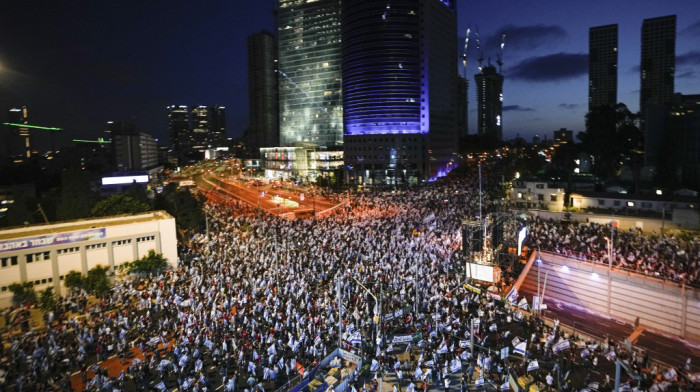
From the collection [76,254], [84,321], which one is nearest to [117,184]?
[76,254]

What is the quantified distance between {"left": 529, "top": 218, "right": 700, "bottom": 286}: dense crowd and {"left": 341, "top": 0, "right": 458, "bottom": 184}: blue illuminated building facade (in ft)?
193

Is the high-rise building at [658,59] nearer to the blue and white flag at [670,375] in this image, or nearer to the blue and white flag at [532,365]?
the blue and white flag at [670,375]

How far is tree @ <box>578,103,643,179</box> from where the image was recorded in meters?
42.7

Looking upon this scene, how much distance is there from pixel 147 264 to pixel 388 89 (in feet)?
231

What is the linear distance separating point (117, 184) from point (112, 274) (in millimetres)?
46517

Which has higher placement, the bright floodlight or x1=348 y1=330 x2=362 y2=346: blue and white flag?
the bright floodlight

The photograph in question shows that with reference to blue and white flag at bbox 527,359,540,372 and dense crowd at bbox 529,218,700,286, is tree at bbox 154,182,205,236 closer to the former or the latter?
dense crowd at bbox 529,218,700,286

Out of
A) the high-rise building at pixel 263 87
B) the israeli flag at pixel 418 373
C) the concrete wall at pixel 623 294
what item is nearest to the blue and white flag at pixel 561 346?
the israeli flag at pixel 418 373

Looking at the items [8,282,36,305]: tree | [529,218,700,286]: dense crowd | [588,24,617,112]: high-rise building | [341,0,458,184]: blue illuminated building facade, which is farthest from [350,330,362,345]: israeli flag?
[588,24,617,112]: high-rise building

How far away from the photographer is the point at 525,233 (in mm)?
25328

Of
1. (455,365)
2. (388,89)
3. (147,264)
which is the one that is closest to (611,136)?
(455,365)

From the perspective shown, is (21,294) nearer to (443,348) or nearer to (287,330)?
(287,330)

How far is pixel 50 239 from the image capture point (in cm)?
2219

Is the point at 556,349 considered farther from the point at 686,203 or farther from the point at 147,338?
the point at 686,203
